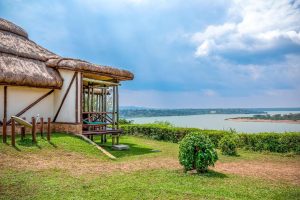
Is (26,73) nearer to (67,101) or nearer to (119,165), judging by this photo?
(67,101)

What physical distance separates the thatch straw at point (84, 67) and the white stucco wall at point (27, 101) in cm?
155

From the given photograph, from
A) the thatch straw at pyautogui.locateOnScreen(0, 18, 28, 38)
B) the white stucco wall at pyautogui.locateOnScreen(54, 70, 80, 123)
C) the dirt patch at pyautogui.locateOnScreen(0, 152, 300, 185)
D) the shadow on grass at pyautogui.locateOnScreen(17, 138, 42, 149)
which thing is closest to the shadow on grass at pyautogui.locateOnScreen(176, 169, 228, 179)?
the dirt patch at pyautogui.locateOnScreen(0, 152, 300, 185)

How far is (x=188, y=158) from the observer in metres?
9.18

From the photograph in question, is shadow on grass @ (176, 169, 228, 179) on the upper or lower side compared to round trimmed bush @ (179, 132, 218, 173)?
lower

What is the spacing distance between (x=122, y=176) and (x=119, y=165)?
1829mm

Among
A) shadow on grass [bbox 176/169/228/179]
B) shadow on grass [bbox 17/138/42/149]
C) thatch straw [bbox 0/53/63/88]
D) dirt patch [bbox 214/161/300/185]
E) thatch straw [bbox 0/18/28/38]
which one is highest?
thatch straw [bbox 0/18/28/38]

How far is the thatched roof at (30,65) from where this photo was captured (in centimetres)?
1289

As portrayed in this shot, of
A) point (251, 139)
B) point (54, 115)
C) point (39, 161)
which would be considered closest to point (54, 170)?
A: point (39, 161)

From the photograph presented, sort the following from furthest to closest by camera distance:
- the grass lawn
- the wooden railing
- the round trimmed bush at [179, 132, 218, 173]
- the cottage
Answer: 1. the wooden railing
2. the cottage
3. the round trimmed bush at [179, 132, 218, 173]
4. the grass lawn

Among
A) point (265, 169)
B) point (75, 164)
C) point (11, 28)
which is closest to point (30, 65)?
point (11, 28)

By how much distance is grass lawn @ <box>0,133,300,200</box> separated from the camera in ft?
21.9

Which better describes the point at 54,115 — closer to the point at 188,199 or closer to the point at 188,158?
the point at 188,158

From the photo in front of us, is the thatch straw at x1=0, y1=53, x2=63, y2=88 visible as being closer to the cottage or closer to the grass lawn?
the cottage

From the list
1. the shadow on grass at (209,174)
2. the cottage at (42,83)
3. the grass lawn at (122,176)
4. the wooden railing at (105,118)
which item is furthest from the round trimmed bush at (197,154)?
the wooden railing at (105,118)
